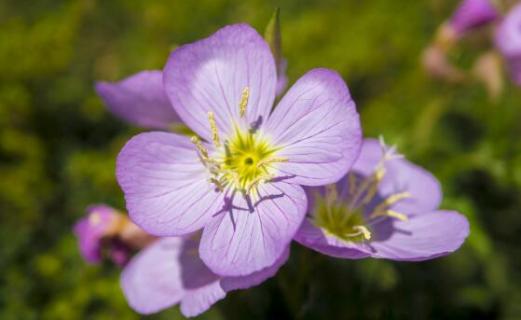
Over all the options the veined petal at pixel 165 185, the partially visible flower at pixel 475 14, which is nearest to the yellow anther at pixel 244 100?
the veined petal at pixel 165 185

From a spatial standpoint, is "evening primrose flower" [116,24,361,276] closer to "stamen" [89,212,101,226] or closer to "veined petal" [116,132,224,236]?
"veined petal" [116,132,224,236]

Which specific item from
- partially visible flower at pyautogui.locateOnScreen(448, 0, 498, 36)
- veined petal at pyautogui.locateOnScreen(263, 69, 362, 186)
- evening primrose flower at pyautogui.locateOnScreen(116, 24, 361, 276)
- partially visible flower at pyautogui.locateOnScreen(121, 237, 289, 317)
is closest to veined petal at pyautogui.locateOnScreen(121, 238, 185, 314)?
partially visible flower at pyautogui.locateOnScreen(121, 237, 289, 317)

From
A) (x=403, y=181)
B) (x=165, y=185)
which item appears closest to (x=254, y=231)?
(x=165, y=185)

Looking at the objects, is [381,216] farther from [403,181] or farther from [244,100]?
[244,100]

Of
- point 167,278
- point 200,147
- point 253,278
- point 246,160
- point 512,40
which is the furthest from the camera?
point 512,40

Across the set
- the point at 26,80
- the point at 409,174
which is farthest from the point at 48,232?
the point at 409,174

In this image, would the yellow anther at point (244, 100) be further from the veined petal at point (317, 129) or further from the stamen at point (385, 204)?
the stamen at point (385, 204)
